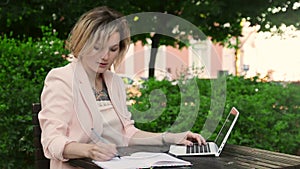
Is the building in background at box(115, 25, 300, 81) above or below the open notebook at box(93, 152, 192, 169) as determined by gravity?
above

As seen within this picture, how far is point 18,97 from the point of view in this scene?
4262 mm

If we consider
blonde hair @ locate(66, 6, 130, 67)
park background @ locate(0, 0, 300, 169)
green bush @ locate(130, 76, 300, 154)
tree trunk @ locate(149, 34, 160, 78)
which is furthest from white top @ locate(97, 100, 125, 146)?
tree trunk @ locate(149, 34, 160, 78)

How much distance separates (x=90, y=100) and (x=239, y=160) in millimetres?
782

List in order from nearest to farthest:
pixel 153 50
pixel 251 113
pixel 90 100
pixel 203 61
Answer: pixel 90 100
pixel 203 61
pixel 251 113
pixel 153 50

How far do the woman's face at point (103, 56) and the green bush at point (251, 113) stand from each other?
75.3 inches

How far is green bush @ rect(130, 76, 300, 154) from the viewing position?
4812 millimetres

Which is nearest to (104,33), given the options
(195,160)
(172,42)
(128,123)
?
(128,123)

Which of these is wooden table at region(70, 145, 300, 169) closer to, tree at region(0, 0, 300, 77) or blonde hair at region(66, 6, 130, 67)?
blonde hair at region(66, 6, 130, 67)

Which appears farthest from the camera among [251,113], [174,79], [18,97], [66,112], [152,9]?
[152,9]

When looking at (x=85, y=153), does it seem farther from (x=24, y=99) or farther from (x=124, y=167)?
(x=24, y=99)

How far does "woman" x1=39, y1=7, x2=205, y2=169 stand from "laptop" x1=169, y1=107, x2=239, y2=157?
0.26ft

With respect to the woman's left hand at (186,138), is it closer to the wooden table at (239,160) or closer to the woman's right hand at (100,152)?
the wooden table at (239,160)

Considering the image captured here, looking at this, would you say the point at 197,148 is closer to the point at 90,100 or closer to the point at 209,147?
the point at 209,147

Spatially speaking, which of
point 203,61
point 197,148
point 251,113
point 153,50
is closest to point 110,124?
point 197,148
